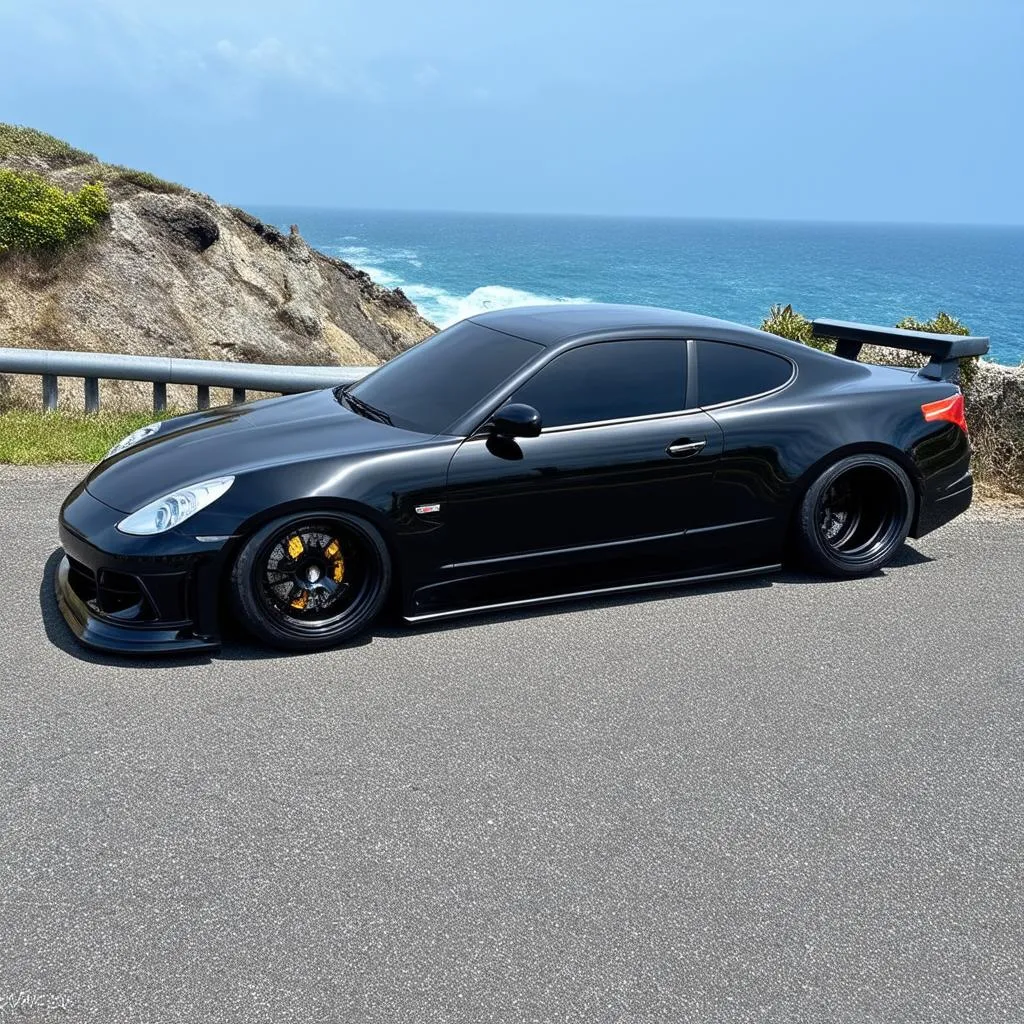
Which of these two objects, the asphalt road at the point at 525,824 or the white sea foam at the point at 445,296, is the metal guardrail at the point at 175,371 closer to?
the asphalt road at the point at 525,824

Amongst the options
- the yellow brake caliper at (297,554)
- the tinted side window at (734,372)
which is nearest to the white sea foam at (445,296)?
the tinted side window at (734,372)

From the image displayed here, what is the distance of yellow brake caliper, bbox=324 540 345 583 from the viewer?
5277 millimetres

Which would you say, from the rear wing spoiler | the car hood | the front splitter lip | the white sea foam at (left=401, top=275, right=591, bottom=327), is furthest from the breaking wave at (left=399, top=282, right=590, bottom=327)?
the front splitter lip

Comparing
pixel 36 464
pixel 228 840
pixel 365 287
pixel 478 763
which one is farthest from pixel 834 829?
pixel 365 287

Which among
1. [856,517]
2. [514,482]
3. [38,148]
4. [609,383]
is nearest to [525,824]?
[514,482]

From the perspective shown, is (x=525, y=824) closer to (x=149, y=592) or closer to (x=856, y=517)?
(x=149, y=592)

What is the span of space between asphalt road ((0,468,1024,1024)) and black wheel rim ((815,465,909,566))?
29.5 inches

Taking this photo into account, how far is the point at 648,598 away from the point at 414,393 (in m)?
1.59

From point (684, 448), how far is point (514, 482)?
932 millimetres

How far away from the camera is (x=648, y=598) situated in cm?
612

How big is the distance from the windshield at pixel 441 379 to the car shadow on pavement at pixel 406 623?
36.6 inches

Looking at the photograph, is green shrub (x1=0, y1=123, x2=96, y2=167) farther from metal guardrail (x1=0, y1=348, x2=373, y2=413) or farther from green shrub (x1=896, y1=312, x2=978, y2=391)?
green shrub (x1=896, y1=312, x2=978, y2=391)

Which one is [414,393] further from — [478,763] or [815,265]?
[815,265]

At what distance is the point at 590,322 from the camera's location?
6.14 metres
